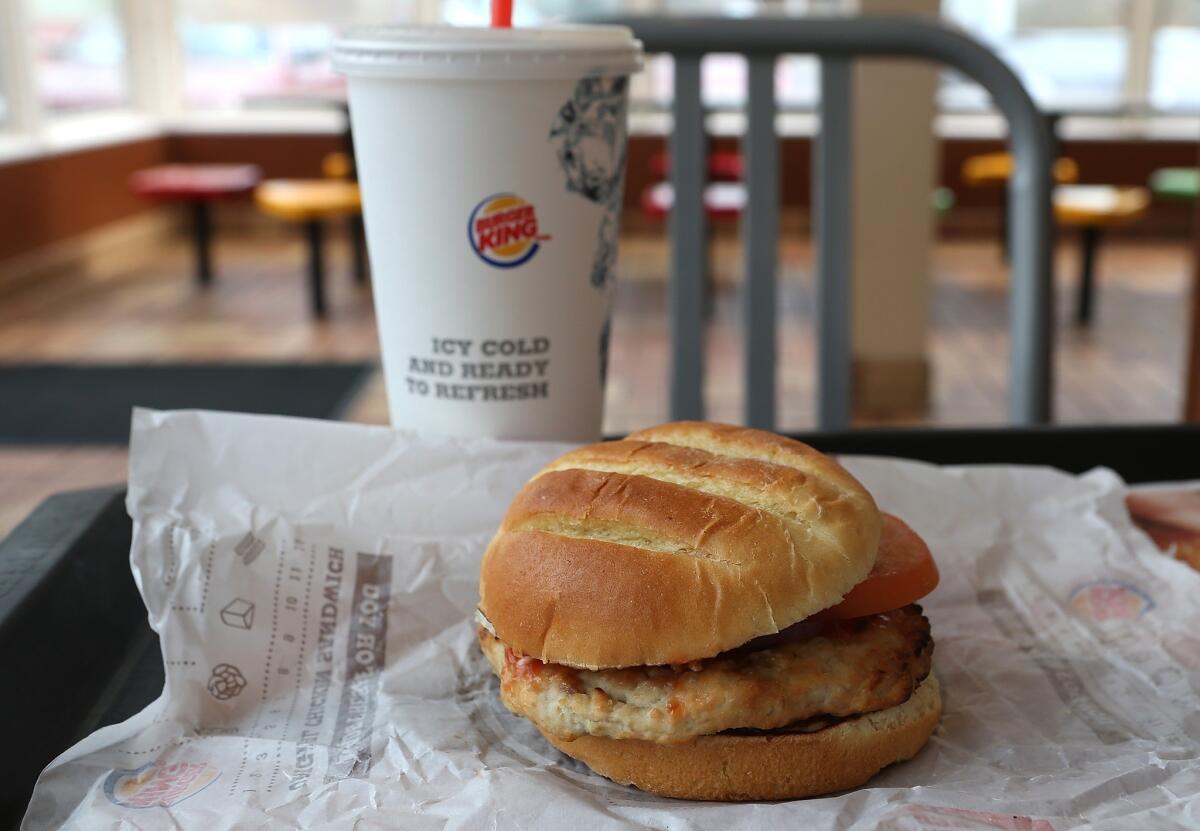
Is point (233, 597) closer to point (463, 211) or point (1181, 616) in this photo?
point (463, 211)

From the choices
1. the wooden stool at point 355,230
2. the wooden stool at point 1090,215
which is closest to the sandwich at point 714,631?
the wooden stool at point 1090,215

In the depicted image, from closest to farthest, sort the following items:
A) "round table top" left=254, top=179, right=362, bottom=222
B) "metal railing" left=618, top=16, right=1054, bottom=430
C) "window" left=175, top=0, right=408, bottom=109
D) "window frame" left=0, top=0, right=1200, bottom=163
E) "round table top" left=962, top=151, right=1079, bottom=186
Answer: "metal railing" left=618, top=16, right=1054, bottom=430 < "round table top" left=254, top=179, right=362, bottom=222 < "round table top" left=962, top=151, right=1079, bottom=186 < "window frame" left=0, top=0, right=1200, bottom=163 < "window" left=175, top=0, right=408, bottom=109

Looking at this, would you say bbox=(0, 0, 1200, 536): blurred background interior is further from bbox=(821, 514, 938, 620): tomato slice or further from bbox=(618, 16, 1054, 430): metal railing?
bbox=(821, 514, 938, 620): tomato slice

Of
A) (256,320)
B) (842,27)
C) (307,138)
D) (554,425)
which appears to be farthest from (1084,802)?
(307,138)

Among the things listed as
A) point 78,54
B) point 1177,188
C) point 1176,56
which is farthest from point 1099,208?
point 78,54

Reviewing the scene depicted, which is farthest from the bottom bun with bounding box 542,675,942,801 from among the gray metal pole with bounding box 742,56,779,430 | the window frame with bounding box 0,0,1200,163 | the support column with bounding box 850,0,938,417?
the window frame with bounding box 0,0,1200,163

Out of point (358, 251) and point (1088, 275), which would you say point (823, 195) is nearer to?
point (1088, 275)
